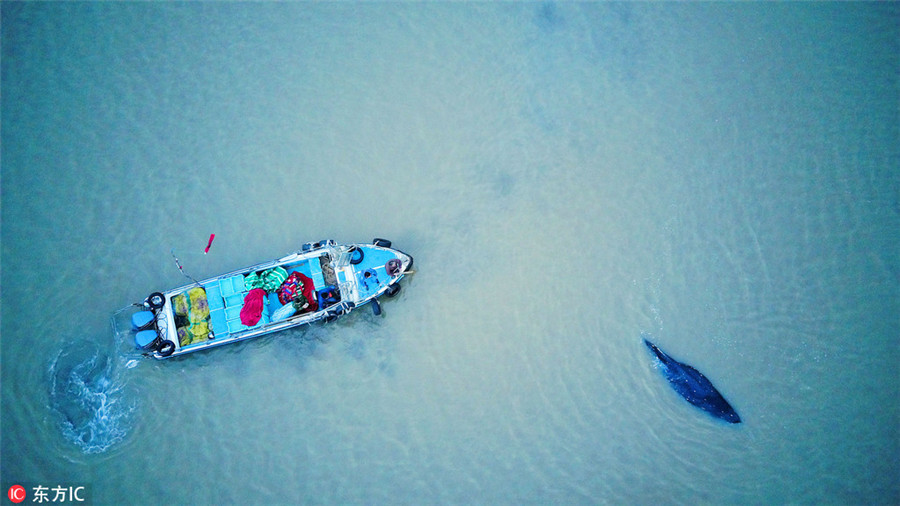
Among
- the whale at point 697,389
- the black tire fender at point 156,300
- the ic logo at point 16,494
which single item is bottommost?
the whale at point 697,389

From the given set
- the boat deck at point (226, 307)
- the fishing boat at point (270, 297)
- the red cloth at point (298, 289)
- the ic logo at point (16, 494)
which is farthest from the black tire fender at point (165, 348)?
the ic logo at point (16, 494)

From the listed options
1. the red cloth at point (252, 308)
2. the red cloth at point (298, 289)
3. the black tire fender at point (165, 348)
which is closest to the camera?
the black tire fender at point (165, 348)

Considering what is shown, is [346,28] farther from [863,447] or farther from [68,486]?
[863,447]

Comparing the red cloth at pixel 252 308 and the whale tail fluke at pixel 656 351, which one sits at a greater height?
the red cloth at pixel 252 308

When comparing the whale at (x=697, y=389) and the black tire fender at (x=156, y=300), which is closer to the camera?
the black tire fender at (x=156, y=300)

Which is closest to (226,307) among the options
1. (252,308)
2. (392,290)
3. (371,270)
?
(252,308)

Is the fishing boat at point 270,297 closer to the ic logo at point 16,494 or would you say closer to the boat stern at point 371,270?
the boat stern at point 371,270

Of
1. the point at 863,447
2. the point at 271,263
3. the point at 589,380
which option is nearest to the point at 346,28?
the point at 271,263
